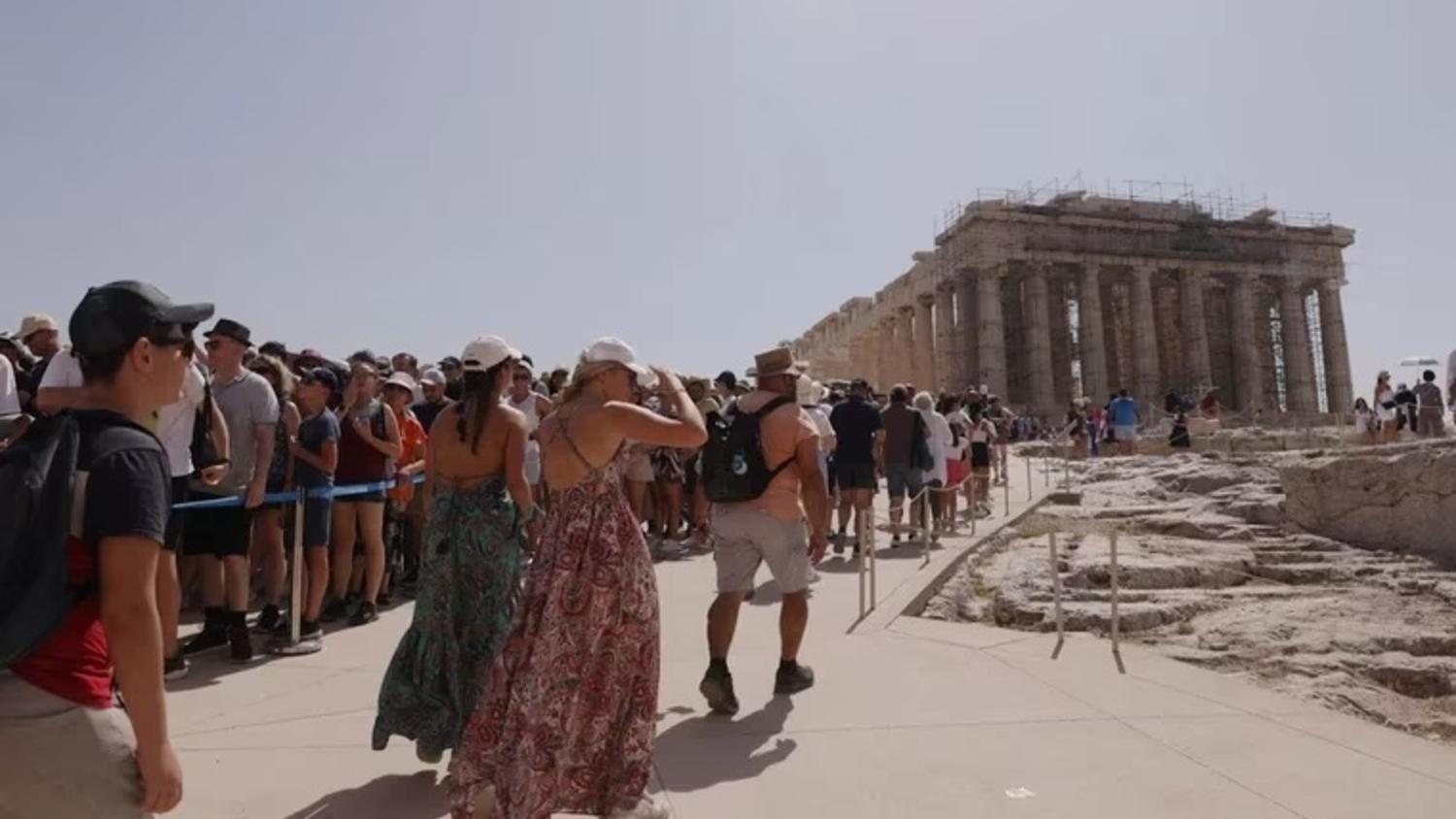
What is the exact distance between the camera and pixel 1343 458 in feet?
36.9

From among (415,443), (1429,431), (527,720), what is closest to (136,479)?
(527,720)

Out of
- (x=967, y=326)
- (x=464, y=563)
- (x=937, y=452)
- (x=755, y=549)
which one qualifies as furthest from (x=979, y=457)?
(x=967, y=326)

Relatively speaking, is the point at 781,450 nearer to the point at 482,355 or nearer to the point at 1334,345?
the point at 482,355

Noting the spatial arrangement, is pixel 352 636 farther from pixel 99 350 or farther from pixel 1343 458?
pixel 1343 458

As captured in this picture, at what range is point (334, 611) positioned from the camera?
6996 mm

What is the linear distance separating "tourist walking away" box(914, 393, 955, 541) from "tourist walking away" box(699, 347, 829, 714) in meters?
6.68

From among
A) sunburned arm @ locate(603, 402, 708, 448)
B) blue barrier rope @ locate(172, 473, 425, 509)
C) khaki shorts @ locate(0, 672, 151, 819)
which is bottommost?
khaki shorts @ locate(0, 672, 151, 819)

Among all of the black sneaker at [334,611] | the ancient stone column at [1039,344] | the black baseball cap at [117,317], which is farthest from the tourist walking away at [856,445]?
the ancient stone column at [1039,344]

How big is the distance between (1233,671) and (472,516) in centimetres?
480

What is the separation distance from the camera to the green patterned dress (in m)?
3.71

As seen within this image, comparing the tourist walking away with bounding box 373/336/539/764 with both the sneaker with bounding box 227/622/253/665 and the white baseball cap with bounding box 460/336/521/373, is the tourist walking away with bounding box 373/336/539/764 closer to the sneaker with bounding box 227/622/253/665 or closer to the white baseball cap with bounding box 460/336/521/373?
the white baseball cap with bounding box 460/336/521/373

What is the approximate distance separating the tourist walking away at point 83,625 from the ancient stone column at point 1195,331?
4608 centimetres

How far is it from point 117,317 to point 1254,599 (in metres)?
8.64

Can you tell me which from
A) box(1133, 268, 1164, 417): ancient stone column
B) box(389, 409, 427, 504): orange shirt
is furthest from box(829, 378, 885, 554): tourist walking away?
box(1133, 268, 1164, 417): ancient stone column
